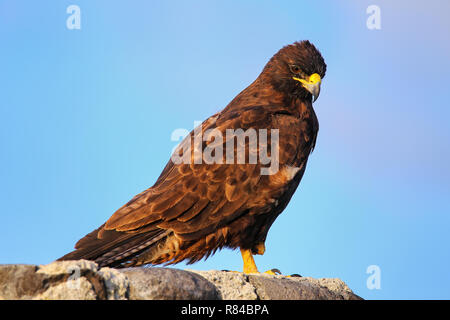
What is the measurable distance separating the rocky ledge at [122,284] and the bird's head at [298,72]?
2815 millimetres

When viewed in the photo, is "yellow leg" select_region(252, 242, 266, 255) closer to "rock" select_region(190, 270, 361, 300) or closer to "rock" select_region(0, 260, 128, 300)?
"rock" select_region(190, 270, 361, 300)

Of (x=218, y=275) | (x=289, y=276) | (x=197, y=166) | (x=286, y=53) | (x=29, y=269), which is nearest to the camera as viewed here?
(x=29, y=269)

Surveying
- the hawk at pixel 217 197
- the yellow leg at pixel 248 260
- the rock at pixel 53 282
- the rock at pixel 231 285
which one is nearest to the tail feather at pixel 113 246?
the hawk at pixel 217 197

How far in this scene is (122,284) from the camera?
4.29 metres

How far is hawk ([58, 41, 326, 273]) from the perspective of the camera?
5992mm

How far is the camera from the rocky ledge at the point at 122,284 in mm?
4082

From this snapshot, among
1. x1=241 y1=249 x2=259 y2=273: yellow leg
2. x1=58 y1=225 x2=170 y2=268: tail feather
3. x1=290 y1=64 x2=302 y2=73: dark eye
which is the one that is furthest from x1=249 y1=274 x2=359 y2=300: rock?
x1=290 y1=64 x2=302 y2=73: dark eye

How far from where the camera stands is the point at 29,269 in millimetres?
4133

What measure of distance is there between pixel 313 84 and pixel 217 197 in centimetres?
191

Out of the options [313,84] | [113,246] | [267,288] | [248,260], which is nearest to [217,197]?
[248,260]

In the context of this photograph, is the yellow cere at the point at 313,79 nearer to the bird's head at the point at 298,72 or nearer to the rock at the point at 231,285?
the bird's head at the point at 298,72
